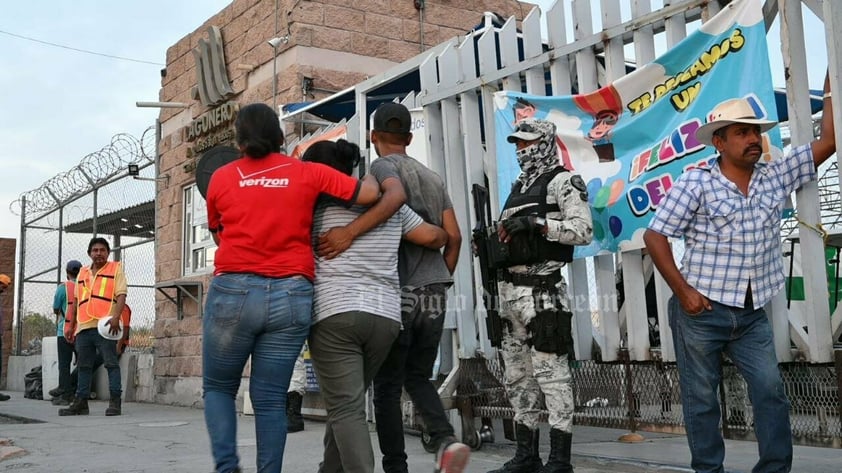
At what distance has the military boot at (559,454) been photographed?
425 centimetres

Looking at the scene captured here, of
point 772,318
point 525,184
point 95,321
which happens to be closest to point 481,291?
point 525,184

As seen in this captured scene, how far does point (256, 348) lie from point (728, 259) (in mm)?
2015

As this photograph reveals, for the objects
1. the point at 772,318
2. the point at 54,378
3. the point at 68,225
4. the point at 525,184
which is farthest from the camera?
the point at 68,225

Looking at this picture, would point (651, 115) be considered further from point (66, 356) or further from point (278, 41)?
point (66, 356)

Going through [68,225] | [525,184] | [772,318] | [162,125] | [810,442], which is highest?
[162,125]

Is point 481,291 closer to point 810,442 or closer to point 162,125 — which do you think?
point 810,442

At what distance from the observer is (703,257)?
3697mm

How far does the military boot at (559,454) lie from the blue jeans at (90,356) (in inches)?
236

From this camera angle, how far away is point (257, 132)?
11.6 ft

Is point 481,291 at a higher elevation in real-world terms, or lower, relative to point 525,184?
lower

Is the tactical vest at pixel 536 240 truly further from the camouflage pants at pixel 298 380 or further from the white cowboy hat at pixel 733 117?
the camouflage pants at pixel 298 380

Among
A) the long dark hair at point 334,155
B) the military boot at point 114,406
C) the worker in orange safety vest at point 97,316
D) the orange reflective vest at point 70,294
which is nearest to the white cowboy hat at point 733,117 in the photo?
the long dark hair at point 334,155

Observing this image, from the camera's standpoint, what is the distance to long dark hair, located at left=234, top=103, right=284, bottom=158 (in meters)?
3.52

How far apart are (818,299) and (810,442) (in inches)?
25.6
